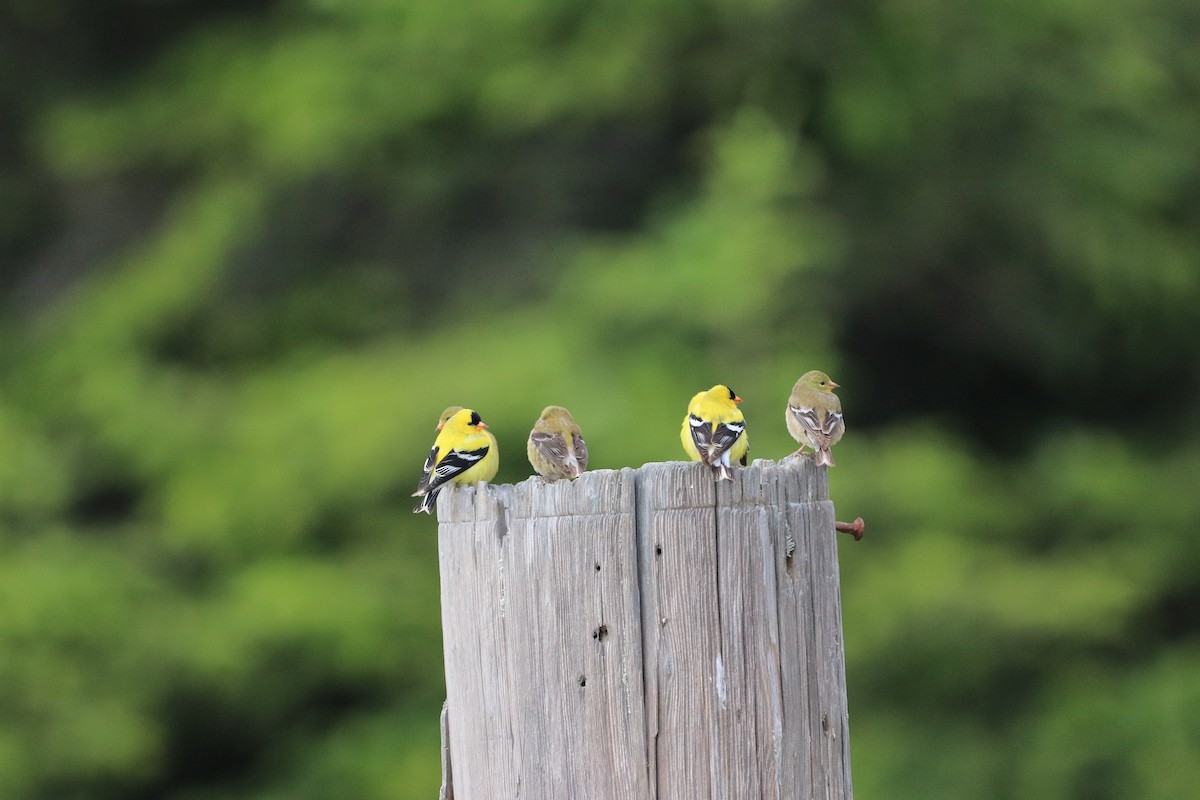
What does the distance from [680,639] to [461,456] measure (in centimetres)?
322

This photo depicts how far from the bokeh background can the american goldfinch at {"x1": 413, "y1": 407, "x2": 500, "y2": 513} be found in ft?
11.9

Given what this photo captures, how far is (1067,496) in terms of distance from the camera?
472 inches

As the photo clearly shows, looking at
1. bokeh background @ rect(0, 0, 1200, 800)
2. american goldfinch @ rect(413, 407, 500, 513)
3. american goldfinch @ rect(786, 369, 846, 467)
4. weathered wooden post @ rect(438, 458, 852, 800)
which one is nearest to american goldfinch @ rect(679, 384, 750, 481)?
weathered wooden post @ rect(438, 458, 852, 800)

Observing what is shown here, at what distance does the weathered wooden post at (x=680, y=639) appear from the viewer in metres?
2.54

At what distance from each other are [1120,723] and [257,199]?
8407 millimetres

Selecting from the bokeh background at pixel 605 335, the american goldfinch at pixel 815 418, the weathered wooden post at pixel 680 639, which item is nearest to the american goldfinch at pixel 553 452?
the american goldfinch at pixel 815 418

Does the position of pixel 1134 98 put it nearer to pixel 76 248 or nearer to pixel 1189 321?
pixel 1189 321

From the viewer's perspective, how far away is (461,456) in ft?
18.6

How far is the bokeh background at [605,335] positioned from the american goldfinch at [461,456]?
143 inches

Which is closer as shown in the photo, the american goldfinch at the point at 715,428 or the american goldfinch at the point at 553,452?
the american goldfinch at the point at 715,428

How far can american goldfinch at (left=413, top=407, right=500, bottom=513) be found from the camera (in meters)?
5.64

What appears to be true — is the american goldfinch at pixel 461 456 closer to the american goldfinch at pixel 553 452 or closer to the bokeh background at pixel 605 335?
the american goldfinch at pixel 553 452

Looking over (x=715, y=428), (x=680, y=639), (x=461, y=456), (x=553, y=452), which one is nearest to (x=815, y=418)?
(x=553, y=452)

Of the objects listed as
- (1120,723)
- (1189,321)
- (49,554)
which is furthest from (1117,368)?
(49,554)
